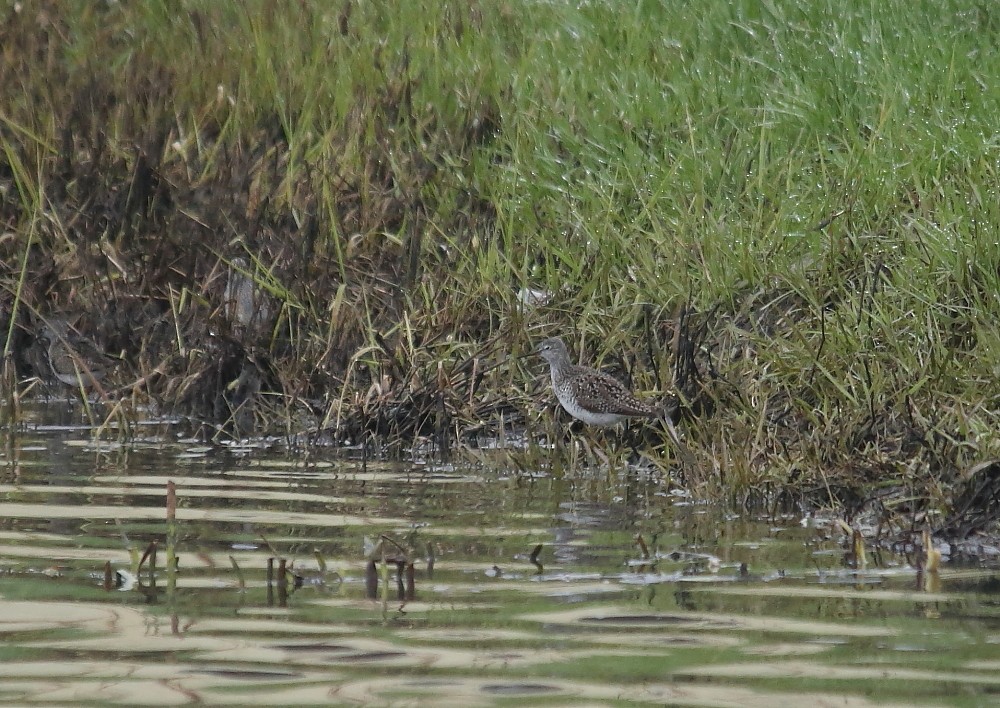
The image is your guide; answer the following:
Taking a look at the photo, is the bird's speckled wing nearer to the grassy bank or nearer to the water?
the grassy bank

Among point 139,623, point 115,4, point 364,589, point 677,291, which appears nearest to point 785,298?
point 677,291

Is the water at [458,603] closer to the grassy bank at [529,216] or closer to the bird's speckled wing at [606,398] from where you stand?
the bird's speckled wing at [606,398]

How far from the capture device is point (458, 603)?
5.31 metres

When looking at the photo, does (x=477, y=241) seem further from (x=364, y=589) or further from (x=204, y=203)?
(x=364, y=589)

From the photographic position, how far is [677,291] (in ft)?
29.9

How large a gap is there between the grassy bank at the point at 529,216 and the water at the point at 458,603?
3.16 ft

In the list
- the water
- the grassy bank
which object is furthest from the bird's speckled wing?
the water

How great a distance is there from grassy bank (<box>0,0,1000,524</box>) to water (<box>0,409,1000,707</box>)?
96 centimetres

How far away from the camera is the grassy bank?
8.20 metres

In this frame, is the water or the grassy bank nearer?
the water

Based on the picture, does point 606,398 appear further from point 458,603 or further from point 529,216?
point 458,603

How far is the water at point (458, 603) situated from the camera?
4.32 metres

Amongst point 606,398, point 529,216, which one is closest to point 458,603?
point 606,398

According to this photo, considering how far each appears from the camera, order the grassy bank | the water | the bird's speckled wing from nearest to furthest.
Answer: the water → the grassy bank → the bird's speckled wing
